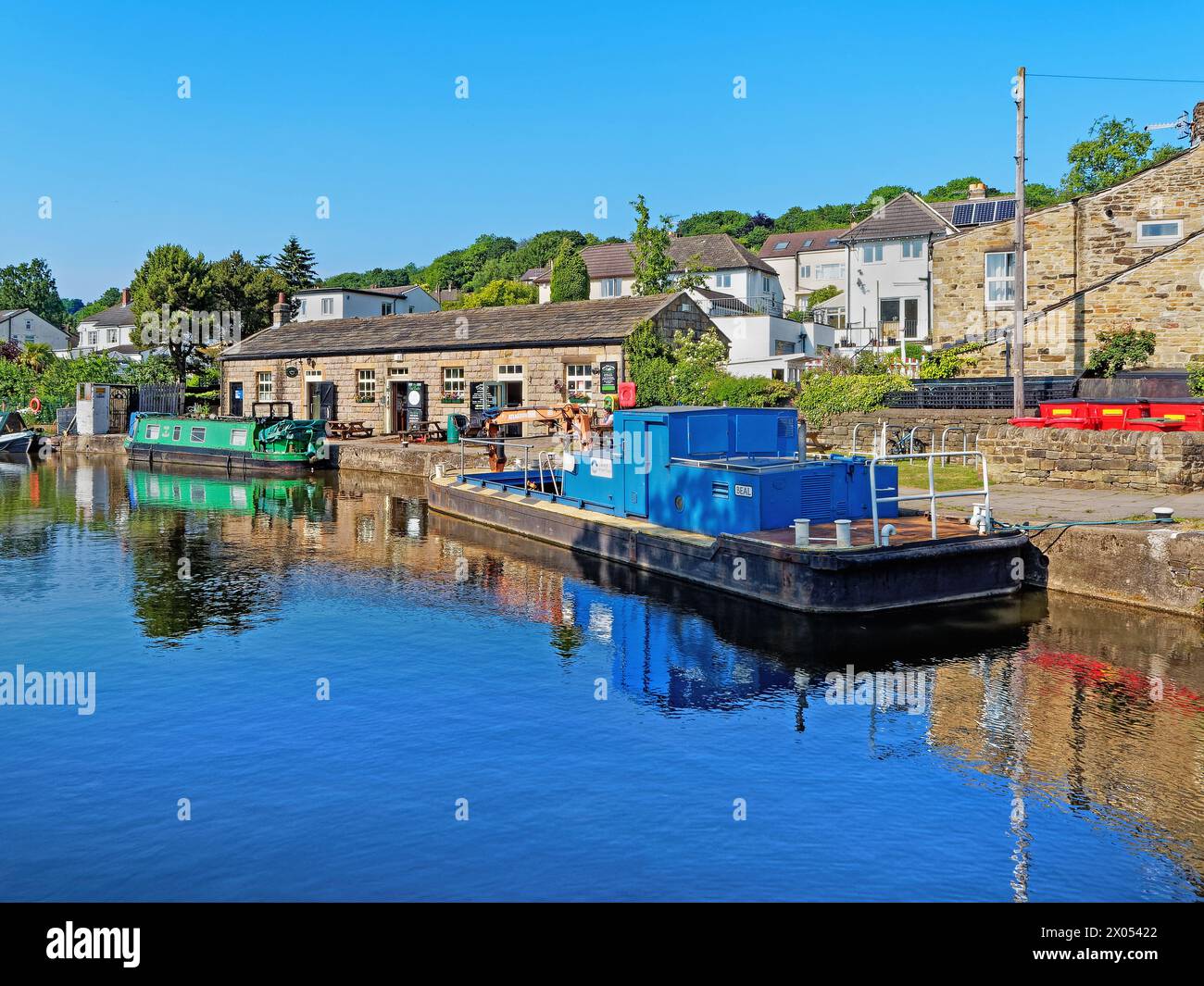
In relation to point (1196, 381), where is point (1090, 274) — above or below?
above

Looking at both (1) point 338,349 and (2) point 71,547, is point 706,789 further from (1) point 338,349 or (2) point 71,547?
(1) point 338,349

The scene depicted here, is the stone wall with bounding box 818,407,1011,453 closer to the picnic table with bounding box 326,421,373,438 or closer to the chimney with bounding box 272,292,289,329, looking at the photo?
the picnic table with bounding box 326,421,373,438

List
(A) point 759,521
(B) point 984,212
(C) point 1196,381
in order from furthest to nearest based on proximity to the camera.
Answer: (B) point 984,212 → (C) point 1196,381 → (A) point 759,521

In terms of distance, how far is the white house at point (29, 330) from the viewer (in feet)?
350

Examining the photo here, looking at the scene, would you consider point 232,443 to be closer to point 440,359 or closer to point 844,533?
point 440,359

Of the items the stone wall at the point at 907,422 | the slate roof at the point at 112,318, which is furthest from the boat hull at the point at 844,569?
the slate roof at the point at 112,318

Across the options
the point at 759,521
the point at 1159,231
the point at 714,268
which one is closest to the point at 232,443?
the point at 759,521

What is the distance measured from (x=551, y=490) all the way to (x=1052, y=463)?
11733 millimetres

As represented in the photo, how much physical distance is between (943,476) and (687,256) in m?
53.3

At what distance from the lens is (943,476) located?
24922mm

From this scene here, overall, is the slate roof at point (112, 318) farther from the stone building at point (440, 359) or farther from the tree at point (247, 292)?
the stone building at point (440, 359)

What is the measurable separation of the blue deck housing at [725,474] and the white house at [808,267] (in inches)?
2451

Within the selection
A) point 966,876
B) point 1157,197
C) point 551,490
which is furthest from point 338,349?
point 966,876

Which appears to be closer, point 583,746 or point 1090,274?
point 583,746
